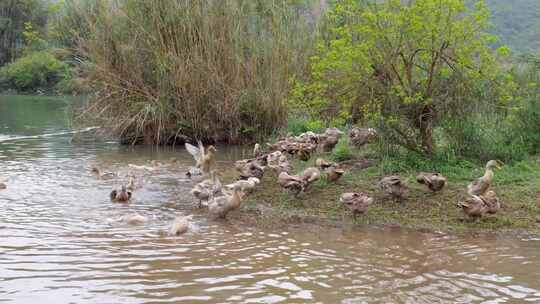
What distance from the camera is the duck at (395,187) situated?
25.6 feet

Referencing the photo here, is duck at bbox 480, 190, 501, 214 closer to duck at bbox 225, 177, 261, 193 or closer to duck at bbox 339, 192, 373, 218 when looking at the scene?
duck at bbox 339, 192, 373, 218

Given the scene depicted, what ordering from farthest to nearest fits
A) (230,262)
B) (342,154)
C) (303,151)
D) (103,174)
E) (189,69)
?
(189,69) < (103,174) < (303,151) < (342,154) < (230,262)

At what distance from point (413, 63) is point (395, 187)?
2.24m

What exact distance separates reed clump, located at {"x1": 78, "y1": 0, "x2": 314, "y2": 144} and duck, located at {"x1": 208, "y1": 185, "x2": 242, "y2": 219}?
791 centimetres

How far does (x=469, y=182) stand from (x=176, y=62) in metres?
8.90

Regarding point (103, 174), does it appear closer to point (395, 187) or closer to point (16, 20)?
point (395, 187)

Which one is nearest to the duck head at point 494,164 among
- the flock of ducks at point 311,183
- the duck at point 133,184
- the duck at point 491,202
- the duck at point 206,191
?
the flock of ducks at point 311,183

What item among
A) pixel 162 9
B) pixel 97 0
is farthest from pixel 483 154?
pixel 97 0

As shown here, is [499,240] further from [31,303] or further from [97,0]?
[97,0]

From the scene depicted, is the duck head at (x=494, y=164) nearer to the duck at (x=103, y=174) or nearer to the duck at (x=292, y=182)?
the duck at (x=292, y=182)

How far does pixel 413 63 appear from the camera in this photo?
9.12 m

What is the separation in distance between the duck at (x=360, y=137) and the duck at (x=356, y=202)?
2842mm


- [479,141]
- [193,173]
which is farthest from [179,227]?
[479,141]

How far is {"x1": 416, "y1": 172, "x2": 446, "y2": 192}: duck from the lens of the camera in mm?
7805
